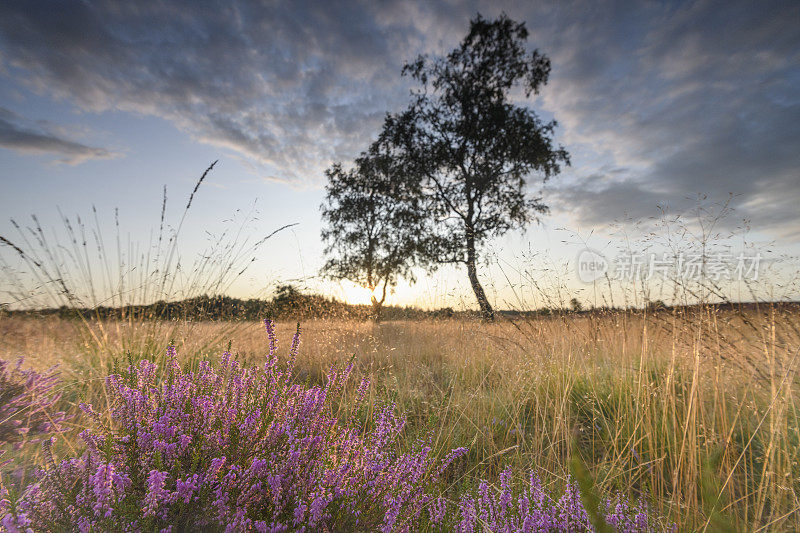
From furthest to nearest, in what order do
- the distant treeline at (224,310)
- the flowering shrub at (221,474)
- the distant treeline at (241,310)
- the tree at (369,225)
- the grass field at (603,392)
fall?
the tree at (369,225) → the distant treeline at (224,310) → the distant treeline at (241,310) → the grass field at (603,392) → the flowering shrub at (221,474)

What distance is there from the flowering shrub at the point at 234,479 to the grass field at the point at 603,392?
42 cm

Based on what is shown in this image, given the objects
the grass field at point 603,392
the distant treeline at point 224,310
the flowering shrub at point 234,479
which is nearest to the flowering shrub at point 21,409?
the grass field at point 603,392

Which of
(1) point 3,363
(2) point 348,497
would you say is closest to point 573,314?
(2) point 348,497

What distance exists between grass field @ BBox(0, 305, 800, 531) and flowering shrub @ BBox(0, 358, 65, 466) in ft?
0.62

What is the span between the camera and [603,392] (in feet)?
12.1

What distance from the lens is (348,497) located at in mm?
1564

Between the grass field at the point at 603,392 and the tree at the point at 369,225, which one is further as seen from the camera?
the tree at the point at 369,225

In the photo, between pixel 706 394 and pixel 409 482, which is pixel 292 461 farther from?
pixel 706 394

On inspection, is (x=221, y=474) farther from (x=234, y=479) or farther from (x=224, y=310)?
(x=224, y=310)

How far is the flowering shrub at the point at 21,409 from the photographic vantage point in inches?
97.1

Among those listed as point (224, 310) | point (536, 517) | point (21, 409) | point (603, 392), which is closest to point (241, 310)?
point (224, 310)

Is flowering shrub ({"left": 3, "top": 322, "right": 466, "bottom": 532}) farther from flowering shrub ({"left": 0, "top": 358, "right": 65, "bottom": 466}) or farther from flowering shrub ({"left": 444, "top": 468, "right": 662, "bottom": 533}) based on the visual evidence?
flowering shrub ({"left": 0, "top": 358, "right": 65, "bottom": 466})

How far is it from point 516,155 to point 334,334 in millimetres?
14193

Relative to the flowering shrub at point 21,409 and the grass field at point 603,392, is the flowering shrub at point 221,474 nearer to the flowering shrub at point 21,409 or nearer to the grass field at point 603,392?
the grass field at point 603,392
